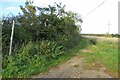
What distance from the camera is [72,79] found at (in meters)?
8.52

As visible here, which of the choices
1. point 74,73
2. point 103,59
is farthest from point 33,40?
point 74,73

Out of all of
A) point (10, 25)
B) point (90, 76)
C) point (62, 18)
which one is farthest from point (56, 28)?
point (90, 76)

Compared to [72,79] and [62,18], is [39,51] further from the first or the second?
[62,18]

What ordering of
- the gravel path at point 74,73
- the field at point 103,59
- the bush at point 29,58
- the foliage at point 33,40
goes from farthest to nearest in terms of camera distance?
the field at point 103,59 < the foliage at point 33,40 < the bush at point 29,58 < the gravel path at point 74,73

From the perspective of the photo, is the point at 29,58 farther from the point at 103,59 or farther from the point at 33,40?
the point at 103,59

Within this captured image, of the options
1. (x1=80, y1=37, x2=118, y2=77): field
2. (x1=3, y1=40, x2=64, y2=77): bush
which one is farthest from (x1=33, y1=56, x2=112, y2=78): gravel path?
(x1=3, y1=40, x2=64, y2=77): bush

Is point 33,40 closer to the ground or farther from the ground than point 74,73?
farther from the ground

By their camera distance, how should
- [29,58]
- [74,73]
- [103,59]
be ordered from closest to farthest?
[74,73]
[29,58]
[103,59]

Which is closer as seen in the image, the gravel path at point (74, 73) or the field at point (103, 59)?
the gravel path at point (74, 73)

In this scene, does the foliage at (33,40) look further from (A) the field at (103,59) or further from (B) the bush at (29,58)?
(A) the field at (103,59)

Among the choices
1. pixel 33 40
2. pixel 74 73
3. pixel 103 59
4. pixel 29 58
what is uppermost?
pixel 33 40

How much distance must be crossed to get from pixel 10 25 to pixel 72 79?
5668 millimetres

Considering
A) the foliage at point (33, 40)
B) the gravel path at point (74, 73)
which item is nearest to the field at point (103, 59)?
the gravel path at point (74, 73)

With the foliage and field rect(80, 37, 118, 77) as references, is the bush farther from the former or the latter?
field rect(80, 37, 118, 77)
